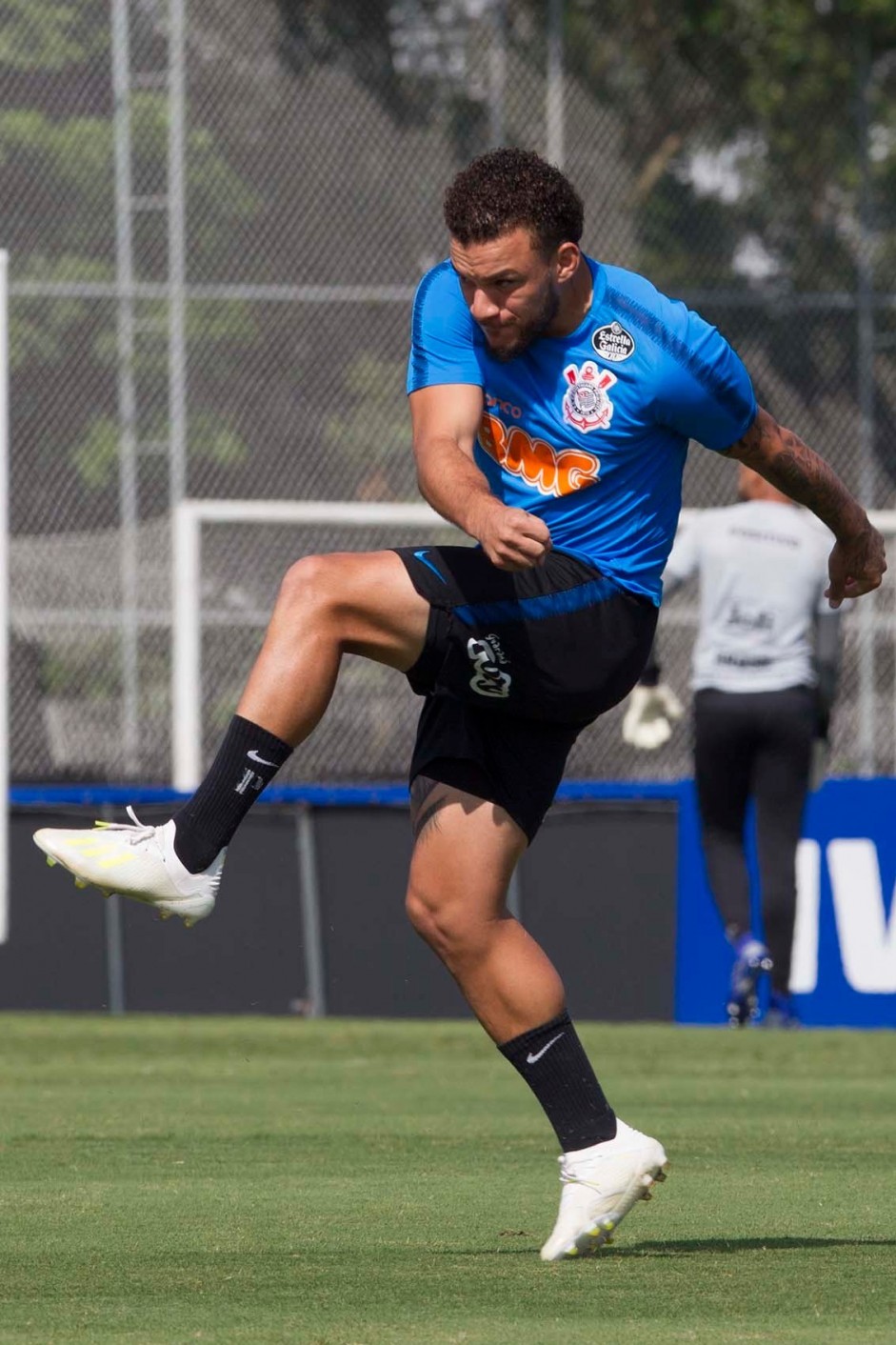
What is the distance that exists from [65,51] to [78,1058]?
7824 mm

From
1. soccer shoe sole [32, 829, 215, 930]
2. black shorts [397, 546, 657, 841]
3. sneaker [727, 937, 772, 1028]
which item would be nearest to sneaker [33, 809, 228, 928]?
soccer shoe sole [32, 829, 215, 930]

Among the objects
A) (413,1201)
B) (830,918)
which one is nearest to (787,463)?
(413,1201)

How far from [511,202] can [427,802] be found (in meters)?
1.13

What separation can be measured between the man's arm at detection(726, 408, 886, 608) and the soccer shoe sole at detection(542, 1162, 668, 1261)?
1.26 metres

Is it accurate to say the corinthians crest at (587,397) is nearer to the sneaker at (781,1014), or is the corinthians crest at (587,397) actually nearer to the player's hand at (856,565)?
the player's hand at (856,565)

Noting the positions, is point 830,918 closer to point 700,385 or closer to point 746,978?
point 746,978

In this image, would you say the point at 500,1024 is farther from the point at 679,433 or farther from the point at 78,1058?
the point at 78,1058

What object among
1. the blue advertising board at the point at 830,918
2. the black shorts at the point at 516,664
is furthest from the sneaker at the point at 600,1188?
the blue advertising board at the point at 830,918

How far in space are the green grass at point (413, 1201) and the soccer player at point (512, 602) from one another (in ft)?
1.10

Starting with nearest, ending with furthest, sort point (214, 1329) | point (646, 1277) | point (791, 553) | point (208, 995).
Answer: point (214, 1329) → point (646, 1277) → point (791, 553) → point (208, 995)

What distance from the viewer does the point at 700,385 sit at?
15.6 ft

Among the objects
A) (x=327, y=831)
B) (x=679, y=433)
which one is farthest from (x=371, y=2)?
(x=679, y=433)

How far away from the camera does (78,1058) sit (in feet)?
29.8

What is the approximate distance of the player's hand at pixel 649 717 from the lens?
1064cm
